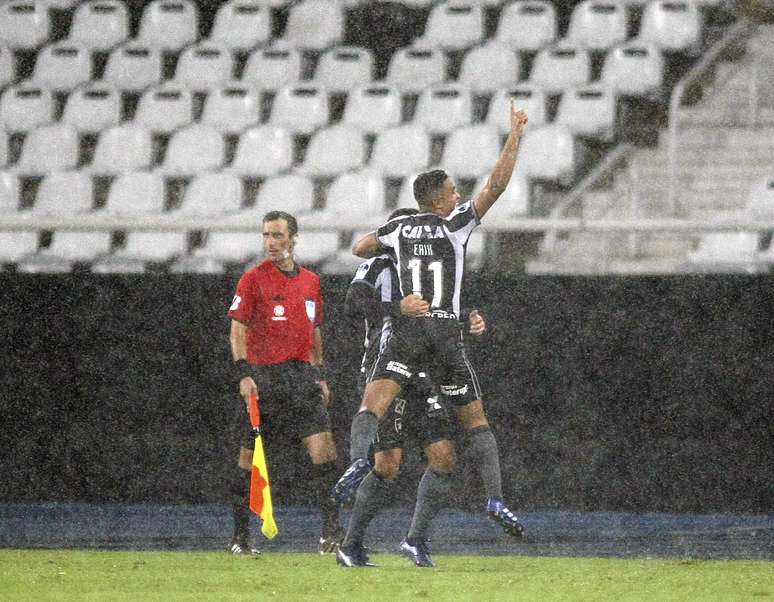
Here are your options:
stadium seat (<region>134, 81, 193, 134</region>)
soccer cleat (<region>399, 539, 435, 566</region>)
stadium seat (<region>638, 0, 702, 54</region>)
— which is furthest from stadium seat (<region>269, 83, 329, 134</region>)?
soccer cleat (<region>399, 539, 435, 566</region>)

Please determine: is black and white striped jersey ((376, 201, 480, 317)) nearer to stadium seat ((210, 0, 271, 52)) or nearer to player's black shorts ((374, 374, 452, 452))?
player's black shorts ((374, 374, 452, 452))

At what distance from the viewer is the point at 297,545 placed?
9258 mm

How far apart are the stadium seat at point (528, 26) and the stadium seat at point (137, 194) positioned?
3.53m

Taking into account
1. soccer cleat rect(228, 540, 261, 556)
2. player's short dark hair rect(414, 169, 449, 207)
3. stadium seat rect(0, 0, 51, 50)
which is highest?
stadium seat rect(0, 0, 51, 50)

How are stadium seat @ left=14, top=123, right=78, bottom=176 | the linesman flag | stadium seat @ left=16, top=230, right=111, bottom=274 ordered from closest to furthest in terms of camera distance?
the linesman flag, stadium seat @ left=16, top=230, right=111, bottom=274, stadium seat @ left=14, top=123, right=78, bottom=176

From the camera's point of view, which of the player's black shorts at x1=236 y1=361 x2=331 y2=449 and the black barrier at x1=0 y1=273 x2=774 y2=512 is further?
the black barrier at x1=0 y1=273 x2=774 y2=512

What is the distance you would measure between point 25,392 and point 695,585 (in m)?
6.47

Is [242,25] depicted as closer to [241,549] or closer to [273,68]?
[273,68]

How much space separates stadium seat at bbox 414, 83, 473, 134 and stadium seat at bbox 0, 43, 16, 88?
14.4 ft

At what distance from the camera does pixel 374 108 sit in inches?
554

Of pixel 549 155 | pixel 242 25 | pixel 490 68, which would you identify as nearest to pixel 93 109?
pixel 242 25

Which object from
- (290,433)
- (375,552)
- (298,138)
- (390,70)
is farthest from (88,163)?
(375,552)

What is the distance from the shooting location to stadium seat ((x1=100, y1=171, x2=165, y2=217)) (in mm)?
13617

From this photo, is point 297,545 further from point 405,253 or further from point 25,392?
point 25,392
